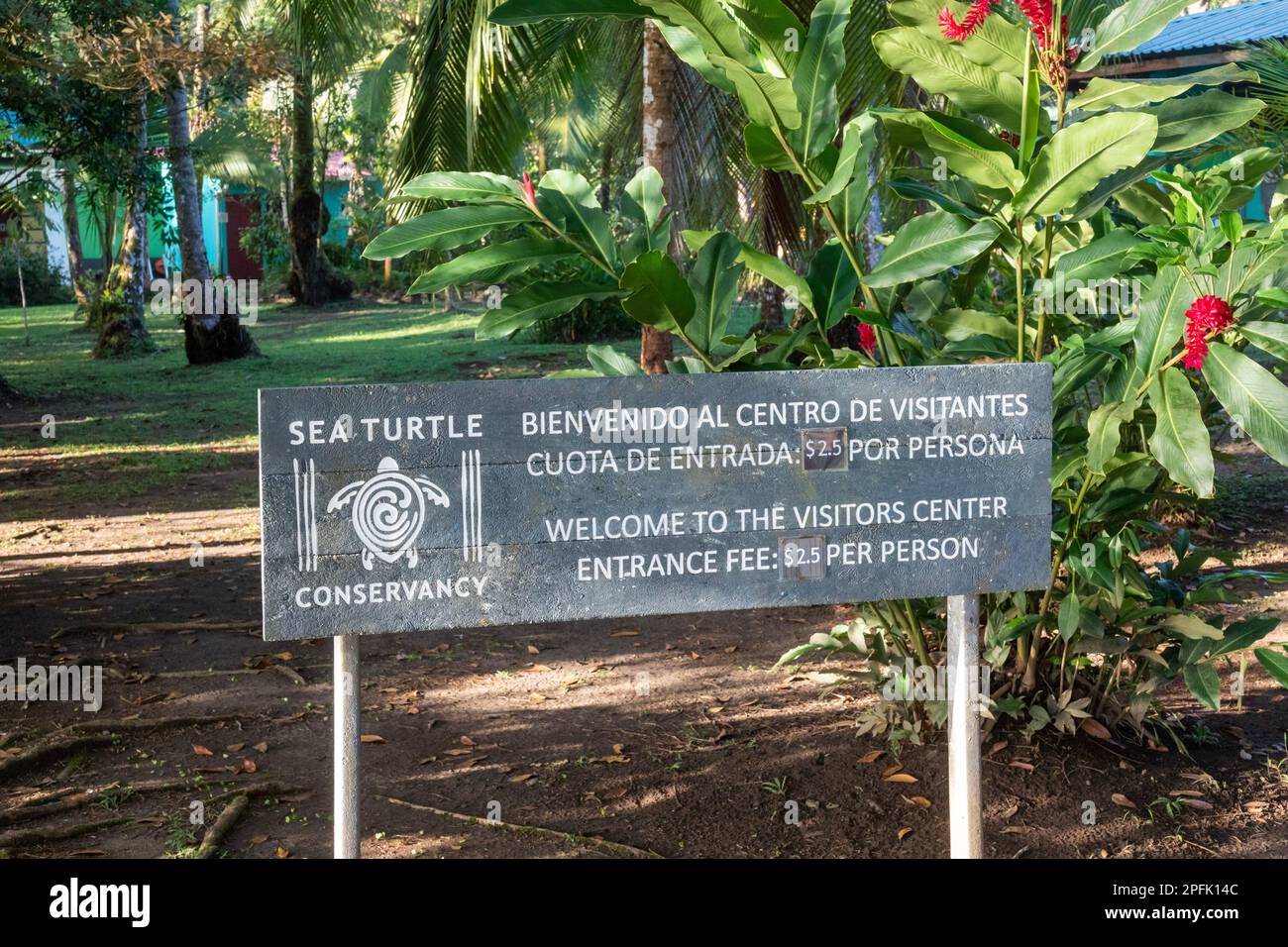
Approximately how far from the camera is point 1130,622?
152 inches

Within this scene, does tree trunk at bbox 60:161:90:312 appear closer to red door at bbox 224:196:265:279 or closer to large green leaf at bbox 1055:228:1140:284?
red door at bbox 224:196:265:279

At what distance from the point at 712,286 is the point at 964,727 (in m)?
1.26

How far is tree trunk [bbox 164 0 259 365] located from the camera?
14.0 m

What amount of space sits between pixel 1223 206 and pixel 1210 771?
169 cm

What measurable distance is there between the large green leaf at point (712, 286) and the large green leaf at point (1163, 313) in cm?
100

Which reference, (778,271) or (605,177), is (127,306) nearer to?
(605,177)

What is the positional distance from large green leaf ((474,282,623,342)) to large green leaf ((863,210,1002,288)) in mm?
667

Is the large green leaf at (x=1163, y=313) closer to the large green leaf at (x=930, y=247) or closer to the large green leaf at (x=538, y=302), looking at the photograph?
the large green leaf at (x=930, y=247)

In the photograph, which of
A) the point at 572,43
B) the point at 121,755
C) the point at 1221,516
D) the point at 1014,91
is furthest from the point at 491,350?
the point at 1014,91

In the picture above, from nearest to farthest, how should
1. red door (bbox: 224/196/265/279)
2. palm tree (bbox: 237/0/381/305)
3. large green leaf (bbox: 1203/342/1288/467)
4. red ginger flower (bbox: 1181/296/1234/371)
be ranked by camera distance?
large green leaf (bbox: 1203/342/1288/467) < red ginger flower (bbox: 1181/296/1234/371) < palm tree (bbox: 237/0/381/305) < red door (bbox: 224/196/265/279)

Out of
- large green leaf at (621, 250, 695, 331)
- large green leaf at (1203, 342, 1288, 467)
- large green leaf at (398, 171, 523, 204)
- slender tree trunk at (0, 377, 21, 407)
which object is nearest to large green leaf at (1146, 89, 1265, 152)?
large green leaf at (1203, 342, 1288, 467)

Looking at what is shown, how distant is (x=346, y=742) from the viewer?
268 centimetres

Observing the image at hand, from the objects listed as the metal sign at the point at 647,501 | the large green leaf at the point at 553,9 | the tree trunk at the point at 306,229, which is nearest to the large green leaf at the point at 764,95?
the large green leaf at the point at 553,9

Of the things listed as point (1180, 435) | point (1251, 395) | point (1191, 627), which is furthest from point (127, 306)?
point (1251, 395)
